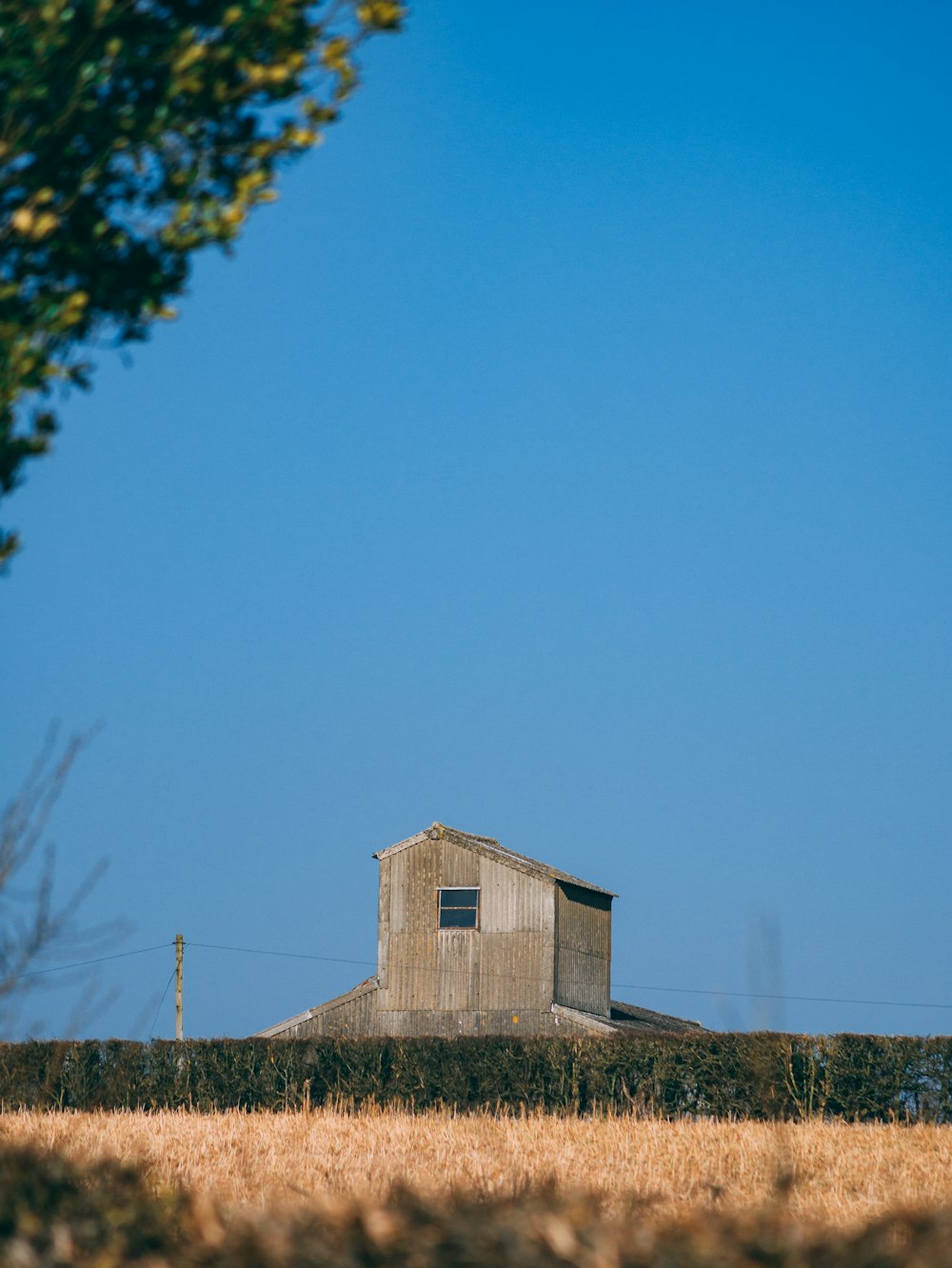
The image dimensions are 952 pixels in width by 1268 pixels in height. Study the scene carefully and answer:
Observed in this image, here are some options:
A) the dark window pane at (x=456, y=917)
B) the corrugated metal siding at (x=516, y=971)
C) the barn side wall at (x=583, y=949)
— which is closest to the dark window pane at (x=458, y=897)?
the dark window pane at (x=456, y=917)

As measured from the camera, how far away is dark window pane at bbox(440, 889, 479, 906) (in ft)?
119

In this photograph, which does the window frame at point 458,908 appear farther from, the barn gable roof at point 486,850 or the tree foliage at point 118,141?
the tree foliage at point 118,141

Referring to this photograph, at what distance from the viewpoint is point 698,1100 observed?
22.8m

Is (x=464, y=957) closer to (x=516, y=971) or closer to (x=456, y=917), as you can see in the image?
(x=456, y=917)

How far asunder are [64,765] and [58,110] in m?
3.40

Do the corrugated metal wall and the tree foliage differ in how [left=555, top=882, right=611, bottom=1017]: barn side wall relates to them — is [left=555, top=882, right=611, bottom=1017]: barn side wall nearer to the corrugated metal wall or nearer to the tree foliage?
the corrugated metal wall

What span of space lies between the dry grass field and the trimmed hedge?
9.13 ft

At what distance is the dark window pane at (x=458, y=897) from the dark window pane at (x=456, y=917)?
13cm

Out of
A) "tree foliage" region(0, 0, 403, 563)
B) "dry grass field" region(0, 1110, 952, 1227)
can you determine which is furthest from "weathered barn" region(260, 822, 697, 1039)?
"tree foliage" region(0, 0, 403, 563)

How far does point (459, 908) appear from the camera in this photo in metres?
36.3

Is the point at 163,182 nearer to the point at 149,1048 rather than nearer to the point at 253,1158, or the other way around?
the point at 253,1158

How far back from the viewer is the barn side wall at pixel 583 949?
35.9 meters

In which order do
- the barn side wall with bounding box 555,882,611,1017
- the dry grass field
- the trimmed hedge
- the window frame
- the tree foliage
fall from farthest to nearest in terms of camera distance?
the window frame
the barn side wall with bounding box 555,882,611,1017
the trimmed hedge
the dry grass field
the tree foliage

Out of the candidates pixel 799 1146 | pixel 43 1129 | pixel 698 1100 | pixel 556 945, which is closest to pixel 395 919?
pixel 556 945
